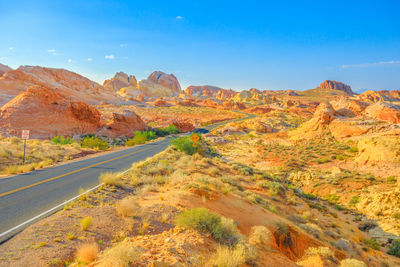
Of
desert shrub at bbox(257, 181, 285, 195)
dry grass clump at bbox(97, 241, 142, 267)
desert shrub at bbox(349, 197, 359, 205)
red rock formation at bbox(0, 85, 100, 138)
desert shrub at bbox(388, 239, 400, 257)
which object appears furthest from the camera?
red rock formation at bbox(0, 85, 100, 138)

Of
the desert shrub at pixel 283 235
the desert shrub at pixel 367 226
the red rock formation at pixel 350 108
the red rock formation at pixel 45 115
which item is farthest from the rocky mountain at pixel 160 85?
the desert shrub at pixel 283 235

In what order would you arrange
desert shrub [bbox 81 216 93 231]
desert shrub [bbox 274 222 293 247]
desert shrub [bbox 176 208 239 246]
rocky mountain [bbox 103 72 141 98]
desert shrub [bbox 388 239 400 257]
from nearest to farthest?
desert shrub [bbox 81 216 93 231]
desert shrub [bbox 176 208 239 246]
desert shrub [bbox 274 222 293 247]
desert shrub [bbox 388 239 400 257]
rocky mountain [bbox 103 72 141 98]

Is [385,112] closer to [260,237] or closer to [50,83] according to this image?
[260,237]

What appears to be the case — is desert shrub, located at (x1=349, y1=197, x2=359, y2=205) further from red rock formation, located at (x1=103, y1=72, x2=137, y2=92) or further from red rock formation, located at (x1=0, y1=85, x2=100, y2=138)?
red rock formation, located at (x1=103, y1=72, x2=137, y2=92)

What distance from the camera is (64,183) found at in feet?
32.3

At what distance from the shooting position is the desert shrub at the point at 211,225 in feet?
18.5

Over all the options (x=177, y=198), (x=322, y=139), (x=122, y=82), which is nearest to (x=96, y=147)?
(x=177, y=198)

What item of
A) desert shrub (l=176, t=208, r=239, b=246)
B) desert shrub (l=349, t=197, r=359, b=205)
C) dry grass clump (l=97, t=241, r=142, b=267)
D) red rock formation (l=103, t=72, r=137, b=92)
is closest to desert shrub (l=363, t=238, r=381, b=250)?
desert shrub (l=349, t=197, r=359, b=205)

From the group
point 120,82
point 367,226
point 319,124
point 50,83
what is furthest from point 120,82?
point 367,226

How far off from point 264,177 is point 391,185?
28.4ft

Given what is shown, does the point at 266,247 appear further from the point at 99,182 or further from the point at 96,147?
the point at 96,147

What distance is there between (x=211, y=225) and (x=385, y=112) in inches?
1311

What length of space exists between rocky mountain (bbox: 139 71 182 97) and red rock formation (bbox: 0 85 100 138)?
392 feet

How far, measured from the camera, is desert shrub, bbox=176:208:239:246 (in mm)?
5637
